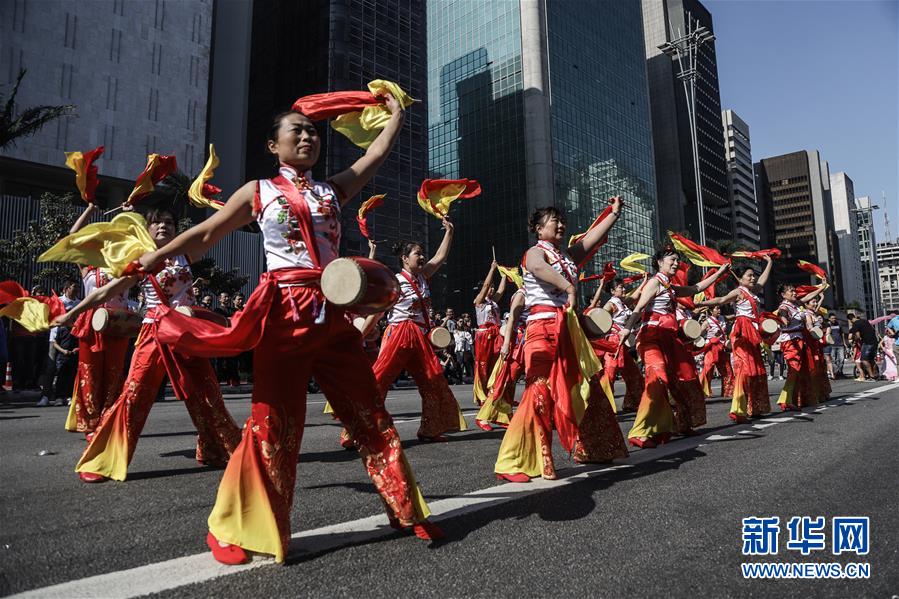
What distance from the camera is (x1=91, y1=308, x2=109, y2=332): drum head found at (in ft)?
17.8

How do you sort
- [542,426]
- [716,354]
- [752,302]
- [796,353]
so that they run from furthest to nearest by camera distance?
[716,354] → [796,353] → [752,302] → [542,426]

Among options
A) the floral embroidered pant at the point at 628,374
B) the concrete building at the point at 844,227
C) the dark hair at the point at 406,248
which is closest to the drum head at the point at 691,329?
the floral embroidered pant at the point at 628,374

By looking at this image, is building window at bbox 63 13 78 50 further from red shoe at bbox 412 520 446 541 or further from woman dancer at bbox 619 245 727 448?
red shoe at bbox 412 520 446 541

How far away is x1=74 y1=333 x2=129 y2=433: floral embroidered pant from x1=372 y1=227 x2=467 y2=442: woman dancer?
2828mm

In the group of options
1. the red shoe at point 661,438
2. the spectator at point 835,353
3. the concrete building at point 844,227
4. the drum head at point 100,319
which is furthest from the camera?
the concrete building at point 844,227

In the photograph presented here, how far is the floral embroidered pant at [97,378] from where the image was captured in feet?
21.0

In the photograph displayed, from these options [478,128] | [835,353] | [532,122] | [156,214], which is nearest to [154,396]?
[156,214]

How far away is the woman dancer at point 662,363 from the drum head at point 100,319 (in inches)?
191

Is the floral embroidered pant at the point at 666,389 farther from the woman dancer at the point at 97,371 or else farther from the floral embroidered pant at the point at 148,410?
the woman dancer at the point at 97,371

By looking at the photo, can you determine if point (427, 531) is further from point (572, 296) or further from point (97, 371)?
point (97, 371)

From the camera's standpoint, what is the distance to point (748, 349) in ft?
26.9

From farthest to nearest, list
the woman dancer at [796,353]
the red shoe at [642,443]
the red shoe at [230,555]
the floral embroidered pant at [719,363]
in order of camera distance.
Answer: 1. the floral embroidered pant at [719,363]
2. the woman dancer at [796,353]
3. the red shoe at [642,443]
4. the red shoe at [230,555]

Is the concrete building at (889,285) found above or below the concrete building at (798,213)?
below

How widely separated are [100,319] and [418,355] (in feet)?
9.98
